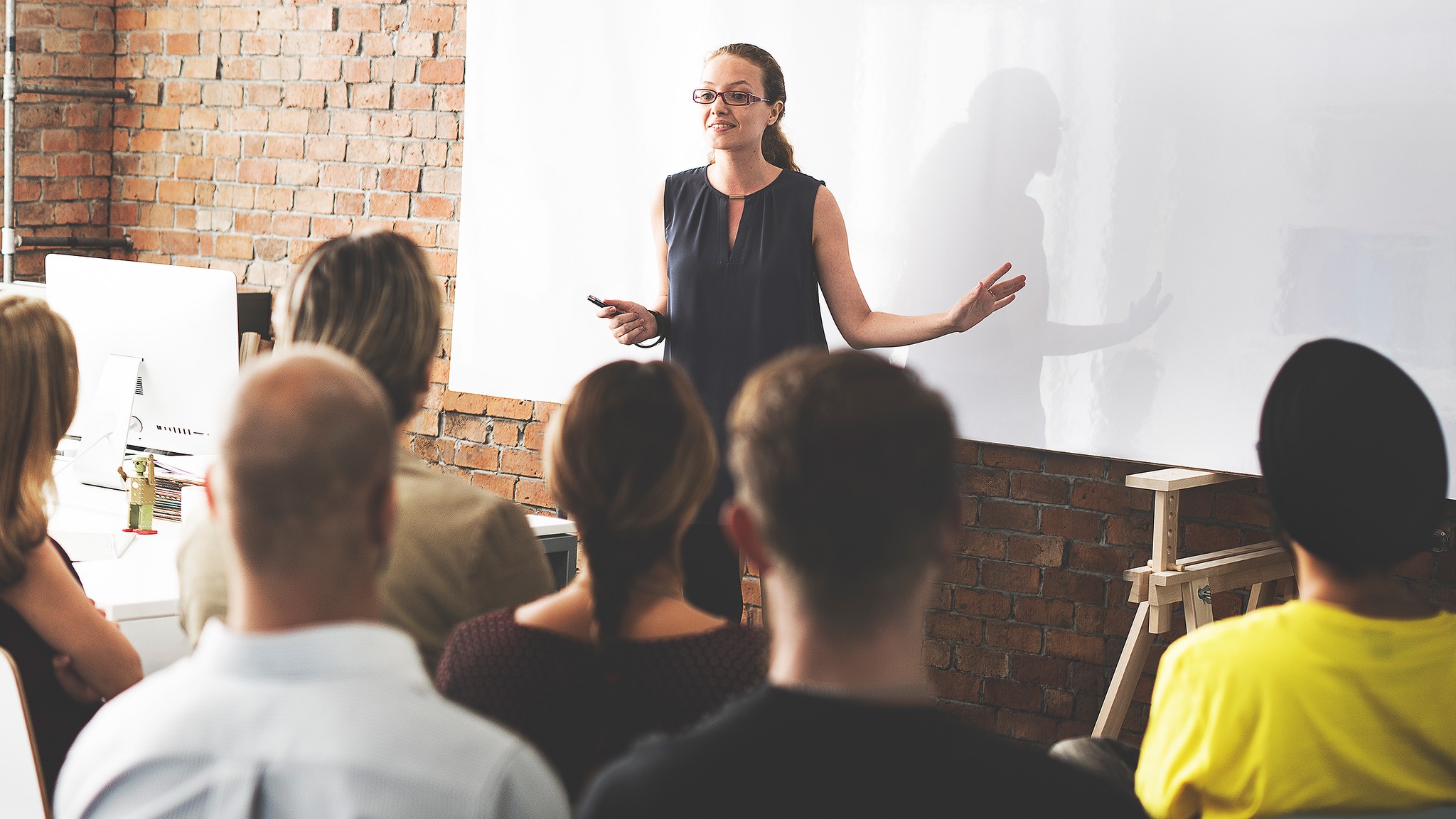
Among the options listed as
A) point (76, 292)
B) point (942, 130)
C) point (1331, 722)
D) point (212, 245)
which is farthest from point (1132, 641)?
point (212, 245)

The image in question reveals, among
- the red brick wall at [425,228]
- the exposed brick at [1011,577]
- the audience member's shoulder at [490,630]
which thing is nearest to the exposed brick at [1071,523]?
the red brick wall at [425,228]

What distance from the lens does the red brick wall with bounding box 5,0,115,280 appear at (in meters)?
4.18

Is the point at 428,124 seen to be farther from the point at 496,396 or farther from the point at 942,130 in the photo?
the point at 942,130

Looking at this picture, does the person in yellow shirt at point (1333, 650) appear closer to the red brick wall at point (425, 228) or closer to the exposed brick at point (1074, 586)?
the red brick wall at point (425, 228)

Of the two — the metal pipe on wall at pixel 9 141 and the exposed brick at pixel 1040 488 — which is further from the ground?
the metal pipe on wall at pixel 9 141

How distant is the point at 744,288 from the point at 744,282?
13 millimetres

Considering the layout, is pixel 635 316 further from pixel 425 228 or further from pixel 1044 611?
pixel 425 228

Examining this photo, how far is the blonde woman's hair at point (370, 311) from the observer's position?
4.79ft

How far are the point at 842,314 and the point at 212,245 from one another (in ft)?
8.24

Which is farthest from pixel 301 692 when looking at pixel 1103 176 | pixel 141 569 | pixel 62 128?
pixel 62 128

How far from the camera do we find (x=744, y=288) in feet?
8.43

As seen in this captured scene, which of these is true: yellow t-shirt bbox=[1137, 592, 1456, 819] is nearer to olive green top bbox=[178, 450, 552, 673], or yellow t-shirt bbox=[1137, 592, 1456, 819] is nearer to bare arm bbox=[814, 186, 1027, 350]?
olive green top bbox=[178, 450, 552, 673]

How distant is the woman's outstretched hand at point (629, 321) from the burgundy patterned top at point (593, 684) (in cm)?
135

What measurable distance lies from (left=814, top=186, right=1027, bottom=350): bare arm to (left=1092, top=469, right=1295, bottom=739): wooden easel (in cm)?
47
